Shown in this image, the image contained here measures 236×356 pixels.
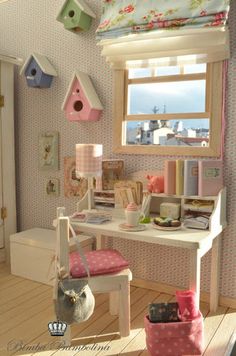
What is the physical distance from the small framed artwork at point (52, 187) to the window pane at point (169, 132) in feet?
2.50

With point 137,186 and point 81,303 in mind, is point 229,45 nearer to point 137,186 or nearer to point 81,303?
point 137,186

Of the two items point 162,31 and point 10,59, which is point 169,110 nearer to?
point 162,31

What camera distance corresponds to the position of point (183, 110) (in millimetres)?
2555

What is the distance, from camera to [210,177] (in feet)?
7.47

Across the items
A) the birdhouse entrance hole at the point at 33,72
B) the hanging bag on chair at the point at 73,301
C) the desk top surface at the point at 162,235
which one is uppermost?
the birdhouse entrance hole at the point at 33,72

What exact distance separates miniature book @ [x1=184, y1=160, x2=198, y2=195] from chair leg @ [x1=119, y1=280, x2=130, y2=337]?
0.70m

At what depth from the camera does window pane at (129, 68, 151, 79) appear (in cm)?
269

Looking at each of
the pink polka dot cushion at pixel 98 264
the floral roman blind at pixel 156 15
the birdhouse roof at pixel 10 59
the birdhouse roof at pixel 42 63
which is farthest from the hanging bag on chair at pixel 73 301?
the birdhouse roof at pixel 10 59

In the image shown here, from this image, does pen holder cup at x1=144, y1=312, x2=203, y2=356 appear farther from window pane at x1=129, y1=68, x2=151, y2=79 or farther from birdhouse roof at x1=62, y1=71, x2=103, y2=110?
window pane at x1=129, y1=68, x2=151, y2=79

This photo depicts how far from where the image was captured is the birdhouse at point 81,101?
2709mm

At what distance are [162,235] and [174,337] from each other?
0.51 m

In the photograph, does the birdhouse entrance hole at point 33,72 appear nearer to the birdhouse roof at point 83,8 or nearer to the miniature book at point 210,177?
the birdhouse roof at point 83,8

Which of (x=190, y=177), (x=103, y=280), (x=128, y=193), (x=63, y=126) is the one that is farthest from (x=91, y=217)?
(x=63, y=126)

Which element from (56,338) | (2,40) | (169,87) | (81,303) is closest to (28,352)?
(56,338)
